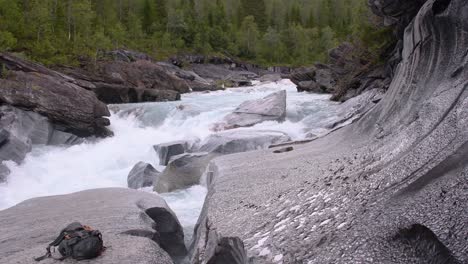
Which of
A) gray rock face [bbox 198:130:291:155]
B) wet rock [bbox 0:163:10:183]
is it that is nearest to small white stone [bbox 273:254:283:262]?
gray rock face [bbox 198:130:291:155]

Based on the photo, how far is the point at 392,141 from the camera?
23.1 ft

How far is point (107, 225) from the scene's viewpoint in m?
8.24

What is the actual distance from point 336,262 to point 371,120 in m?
6.06

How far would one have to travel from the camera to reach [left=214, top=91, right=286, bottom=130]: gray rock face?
2188 cm

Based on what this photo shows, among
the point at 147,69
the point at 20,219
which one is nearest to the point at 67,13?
the point at 147,69

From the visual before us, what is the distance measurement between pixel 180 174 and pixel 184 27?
80145 mm

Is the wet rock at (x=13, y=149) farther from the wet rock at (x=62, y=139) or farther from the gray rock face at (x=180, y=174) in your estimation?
the gray rock face at (x=180, y=174)

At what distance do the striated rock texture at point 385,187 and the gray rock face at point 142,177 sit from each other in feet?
19.1

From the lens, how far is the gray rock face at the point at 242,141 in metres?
16.1

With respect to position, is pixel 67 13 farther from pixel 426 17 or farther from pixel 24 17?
pixel 426 17

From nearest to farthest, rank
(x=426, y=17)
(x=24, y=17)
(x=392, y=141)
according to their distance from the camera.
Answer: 1. (x=392, y=141)
2. (x=426, y=17)
3. (x=24, y=17)

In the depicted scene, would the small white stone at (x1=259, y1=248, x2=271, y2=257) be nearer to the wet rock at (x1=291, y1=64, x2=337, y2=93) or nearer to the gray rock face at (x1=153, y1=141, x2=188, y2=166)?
the gray rock face at (x1=153, y1=141, x2=188, y2=166)

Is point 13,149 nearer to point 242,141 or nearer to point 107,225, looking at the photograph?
point 242,141

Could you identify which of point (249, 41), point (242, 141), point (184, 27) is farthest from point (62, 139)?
point (249, 41)
